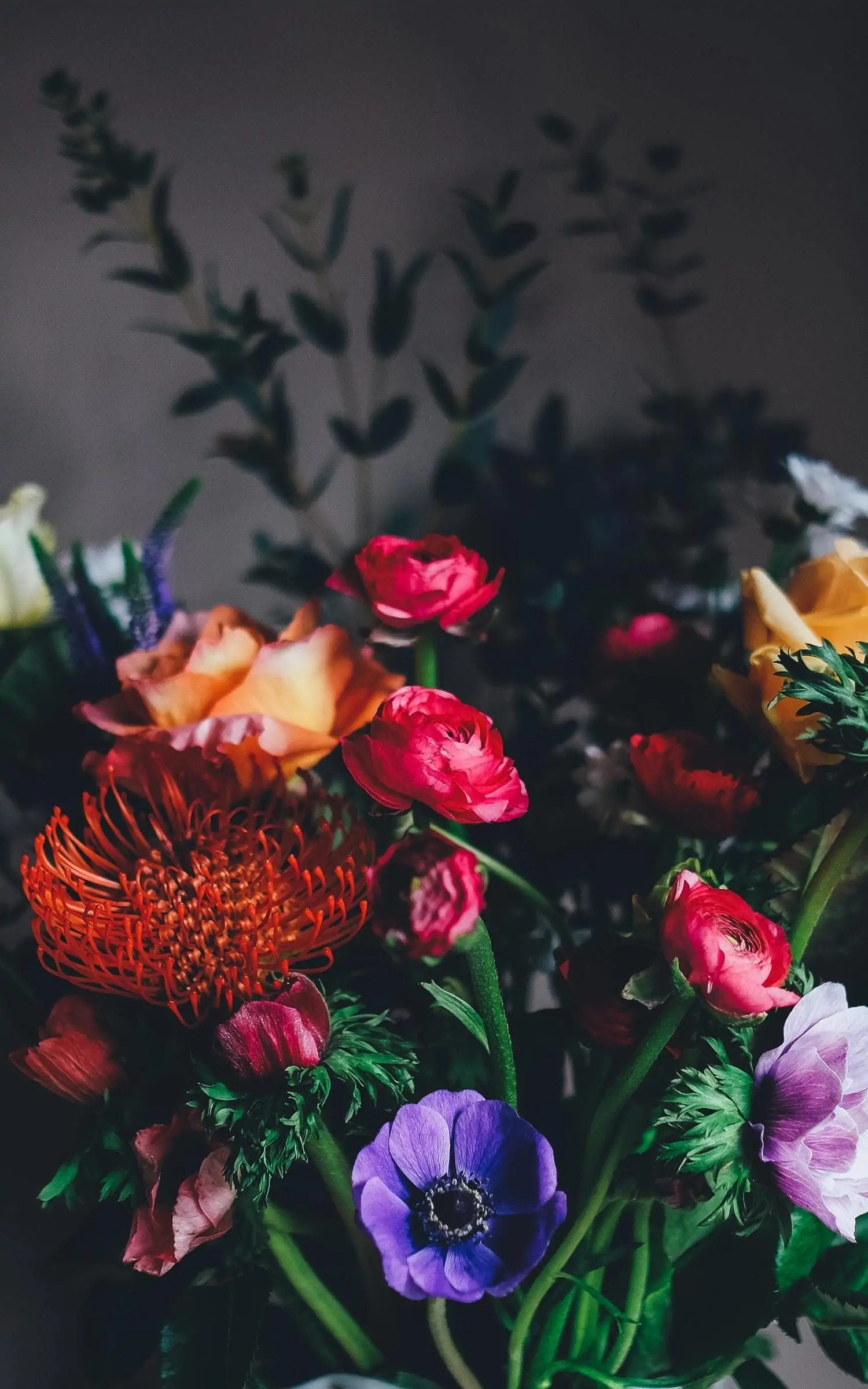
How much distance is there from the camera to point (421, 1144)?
1.43ft

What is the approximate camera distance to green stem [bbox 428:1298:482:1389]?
45cm

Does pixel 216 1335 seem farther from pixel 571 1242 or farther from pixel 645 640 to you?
pixel 645 640

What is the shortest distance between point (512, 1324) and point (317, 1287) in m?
0.09

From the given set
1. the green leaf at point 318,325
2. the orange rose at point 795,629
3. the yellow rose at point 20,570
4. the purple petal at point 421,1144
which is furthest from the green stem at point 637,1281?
the green leaf at point 318,325

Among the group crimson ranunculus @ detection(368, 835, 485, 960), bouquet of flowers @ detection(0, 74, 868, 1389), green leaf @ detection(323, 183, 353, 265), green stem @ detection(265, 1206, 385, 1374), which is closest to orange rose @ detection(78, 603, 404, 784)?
bouquet of flowers @ detection(0, 74, 868, 1389)

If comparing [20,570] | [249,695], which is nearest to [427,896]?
[249,695]

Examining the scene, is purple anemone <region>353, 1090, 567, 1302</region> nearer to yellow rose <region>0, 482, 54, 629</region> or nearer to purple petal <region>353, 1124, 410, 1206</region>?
purple petal <region>353, 1124, 410, 1206</region>

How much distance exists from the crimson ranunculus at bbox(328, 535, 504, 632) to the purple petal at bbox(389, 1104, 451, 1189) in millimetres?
218

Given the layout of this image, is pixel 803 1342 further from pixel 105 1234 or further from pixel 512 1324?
pixel 105 1234

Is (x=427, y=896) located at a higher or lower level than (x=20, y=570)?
lower

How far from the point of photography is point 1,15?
688mm

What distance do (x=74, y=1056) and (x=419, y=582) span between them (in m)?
0.25

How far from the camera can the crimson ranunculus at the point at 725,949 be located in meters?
0.39

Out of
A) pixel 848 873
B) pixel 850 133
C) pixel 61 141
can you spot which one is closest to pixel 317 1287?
pixel 848 873
